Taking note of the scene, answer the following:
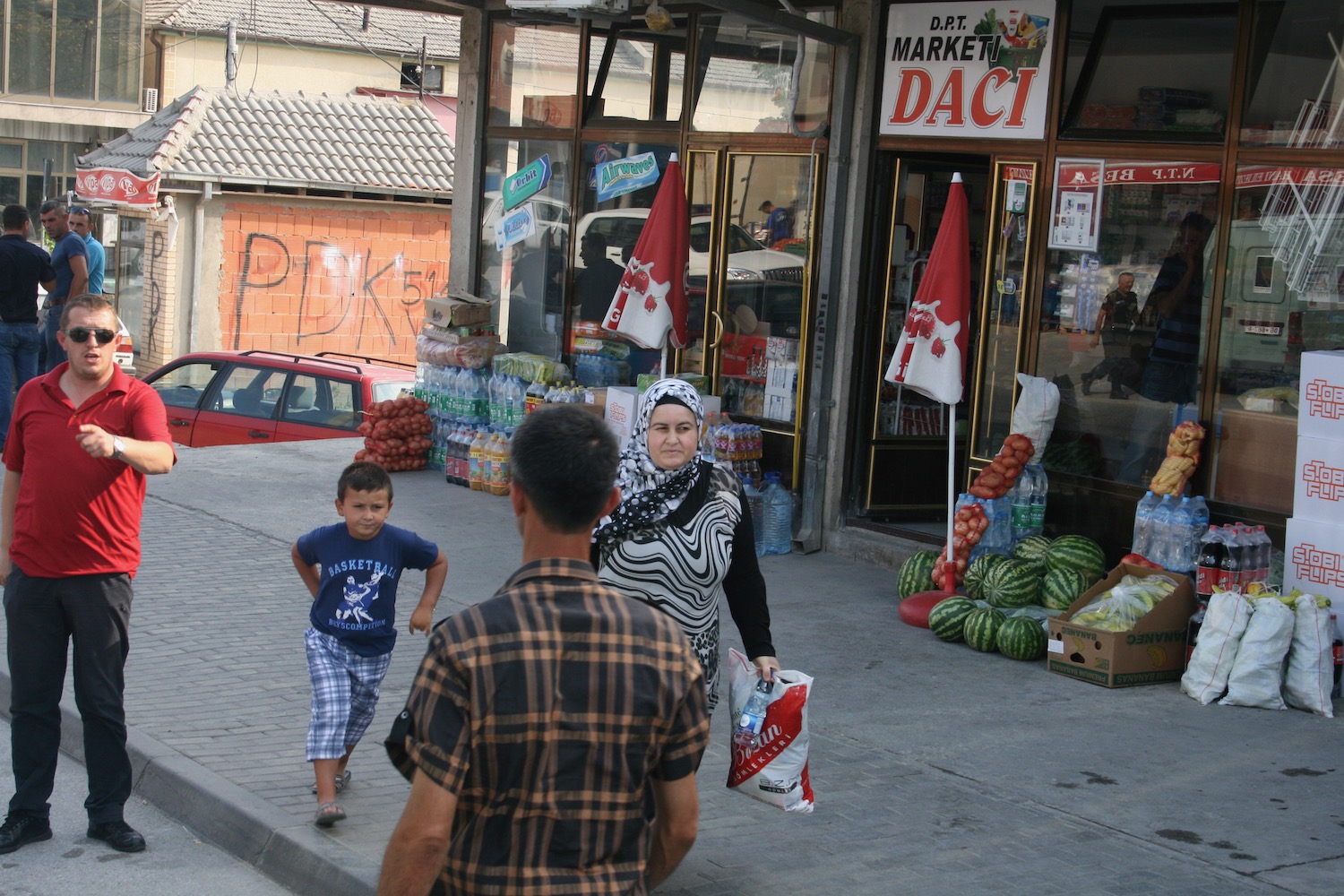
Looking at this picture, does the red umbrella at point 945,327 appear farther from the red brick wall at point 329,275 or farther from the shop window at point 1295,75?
the red brick wall at point 329,275

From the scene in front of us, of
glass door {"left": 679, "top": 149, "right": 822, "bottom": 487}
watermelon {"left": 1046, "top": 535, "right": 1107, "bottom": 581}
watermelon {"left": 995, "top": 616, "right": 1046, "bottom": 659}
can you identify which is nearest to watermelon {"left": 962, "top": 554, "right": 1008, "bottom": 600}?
watermelon {"left": 1046, "top": 535, "right": 1107, "bottom": 581}

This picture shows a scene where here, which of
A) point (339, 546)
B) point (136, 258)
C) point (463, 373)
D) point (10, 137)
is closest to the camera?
point (339, 546)

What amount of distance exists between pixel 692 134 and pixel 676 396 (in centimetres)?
707

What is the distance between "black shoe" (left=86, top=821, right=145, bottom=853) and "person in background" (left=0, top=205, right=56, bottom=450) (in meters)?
7.29

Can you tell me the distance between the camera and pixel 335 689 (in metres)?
5.21

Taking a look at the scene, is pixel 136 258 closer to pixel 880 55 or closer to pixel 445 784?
pixel 880 55

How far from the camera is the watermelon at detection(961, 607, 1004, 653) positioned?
7.99 metres

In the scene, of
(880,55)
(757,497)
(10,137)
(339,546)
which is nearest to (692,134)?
(880,55)

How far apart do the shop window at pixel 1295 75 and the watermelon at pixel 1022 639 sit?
9.68ft

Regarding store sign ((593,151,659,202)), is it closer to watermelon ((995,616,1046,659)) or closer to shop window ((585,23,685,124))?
shop window ((585,23,685,124))

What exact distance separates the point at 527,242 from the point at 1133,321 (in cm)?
606

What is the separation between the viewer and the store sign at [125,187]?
23594 millimetres

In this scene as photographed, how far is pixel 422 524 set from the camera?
10.8 meters

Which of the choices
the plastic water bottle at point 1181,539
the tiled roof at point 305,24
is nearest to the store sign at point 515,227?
the plastic water bottle at point 1181,539
